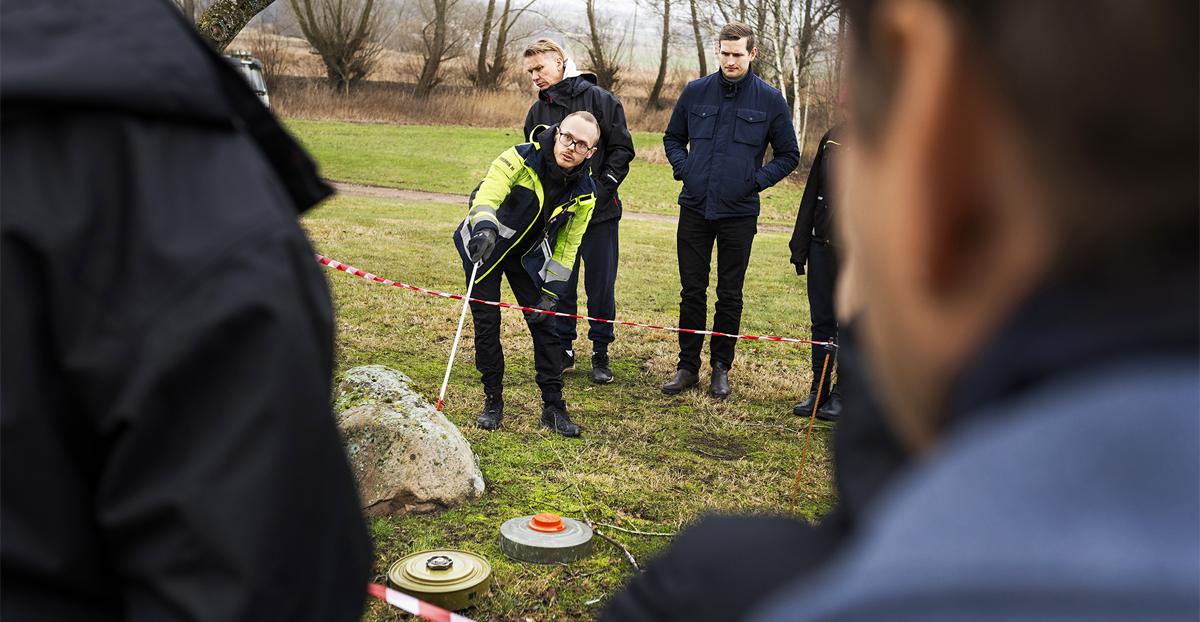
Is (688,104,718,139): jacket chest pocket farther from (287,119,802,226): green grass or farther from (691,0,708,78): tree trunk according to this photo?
(691,0,708,78): tree trunk

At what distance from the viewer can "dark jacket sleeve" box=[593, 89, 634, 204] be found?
21.5 feet

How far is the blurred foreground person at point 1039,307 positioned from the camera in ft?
0.92

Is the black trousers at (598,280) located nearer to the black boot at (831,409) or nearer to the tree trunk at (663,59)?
the black boot at (831,409)

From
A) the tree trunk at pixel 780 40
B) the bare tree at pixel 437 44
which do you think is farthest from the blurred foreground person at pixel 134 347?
the bare tree at pixel 437 44

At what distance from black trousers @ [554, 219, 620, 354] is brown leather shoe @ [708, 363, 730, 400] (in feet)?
2.91

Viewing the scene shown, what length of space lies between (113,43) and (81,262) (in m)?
0.25

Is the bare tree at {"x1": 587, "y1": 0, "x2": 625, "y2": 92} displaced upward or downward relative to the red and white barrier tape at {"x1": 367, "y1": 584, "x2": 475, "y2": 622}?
upward

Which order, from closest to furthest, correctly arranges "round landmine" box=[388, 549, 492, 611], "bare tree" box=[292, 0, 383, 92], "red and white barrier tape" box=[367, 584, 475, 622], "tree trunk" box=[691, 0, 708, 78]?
"red and white barrier tape" box=[367, 584, 475, 622] < "round landmine" box=[388, 549, 492, 611] < "tree trunk" box=[691, 0, 708, 78] < "bare tree" box=[292, 0, 383, 92]

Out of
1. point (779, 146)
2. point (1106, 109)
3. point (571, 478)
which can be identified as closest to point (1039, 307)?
point (1106, 109)

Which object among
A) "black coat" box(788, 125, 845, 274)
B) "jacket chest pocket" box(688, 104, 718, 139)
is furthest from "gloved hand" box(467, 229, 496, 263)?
"black coat" box(788, 125, 845, 274)

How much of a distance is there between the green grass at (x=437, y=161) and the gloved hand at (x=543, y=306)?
1376 cm

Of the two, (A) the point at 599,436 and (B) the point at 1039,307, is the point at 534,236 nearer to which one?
(A) the point at 599,436

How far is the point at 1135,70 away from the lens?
12.1 inches

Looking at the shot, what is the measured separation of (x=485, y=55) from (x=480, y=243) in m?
33.0
